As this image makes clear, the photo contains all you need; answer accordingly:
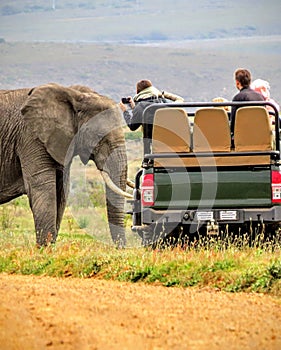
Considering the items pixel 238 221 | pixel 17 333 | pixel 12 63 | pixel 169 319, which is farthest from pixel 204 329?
pixel 12 63

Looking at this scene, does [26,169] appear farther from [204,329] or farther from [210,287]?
[204,329]

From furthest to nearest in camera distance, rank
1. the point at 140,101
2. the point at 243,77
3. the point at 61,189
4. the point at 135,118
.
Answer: the point at 61,189 → the point at 140,101 → the point at 135,118 → the point at 243,77

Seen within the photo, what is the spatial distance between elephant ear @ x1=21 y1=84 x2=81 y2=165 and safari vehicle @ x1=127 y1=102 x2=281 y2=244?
11.6ft

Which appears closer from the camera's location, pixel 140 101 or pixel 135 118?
pixel 135 118

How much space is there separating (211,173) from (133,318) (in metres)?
4.71

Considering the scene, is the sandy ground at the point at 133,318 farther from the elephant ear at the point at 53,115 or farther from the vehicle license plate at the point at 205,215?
the elephant ear at the point at 53,115

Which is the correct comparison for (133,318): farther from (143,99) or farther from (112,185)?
(112,185)

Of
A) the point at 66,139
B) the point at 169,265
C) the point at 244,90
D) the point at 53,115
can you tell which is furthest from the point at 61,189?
the point at 169,265

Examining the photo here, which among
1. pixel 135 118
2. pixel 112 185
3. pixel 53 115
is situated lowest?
pixel 112 185


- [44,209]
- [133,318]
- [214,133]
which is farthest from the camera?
[44,209]

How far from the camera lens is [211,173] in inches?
537

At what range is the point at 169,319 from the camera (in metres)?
9.20

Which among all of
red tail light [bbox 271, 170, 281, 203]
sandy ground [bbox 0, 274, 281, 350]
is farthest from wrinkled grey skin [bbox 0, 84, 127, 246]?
sandy ground [bbox 0, 274, 281, 350]

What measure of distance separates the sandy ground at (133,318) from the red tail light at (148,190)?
2.76 m
